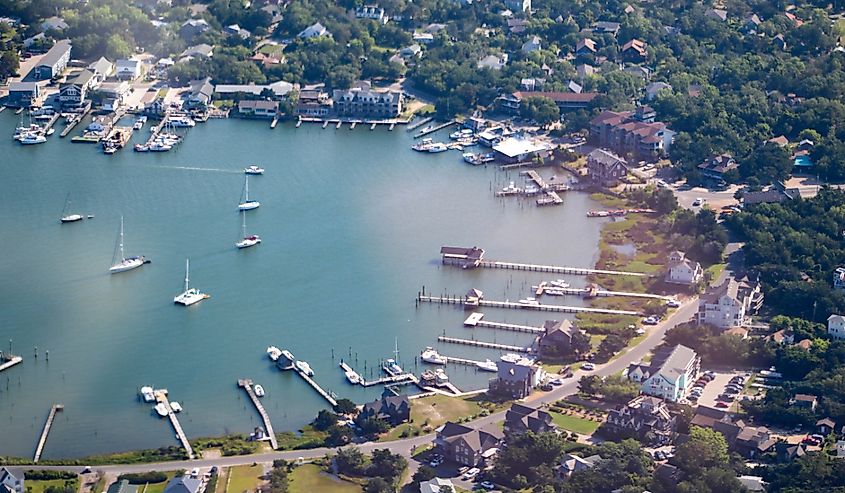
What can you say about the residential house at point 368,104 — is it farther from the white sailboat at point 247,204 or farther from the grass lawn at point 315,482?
the grass lawn at point 315,482

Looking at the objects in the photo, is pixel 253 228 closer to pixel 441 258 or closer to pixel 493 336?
pixel 441 258

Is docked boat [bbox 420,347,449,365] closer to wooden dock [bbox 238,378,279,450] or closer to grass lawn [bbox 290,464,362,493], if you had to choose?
wooden dock [bbox 238,378,279,450]

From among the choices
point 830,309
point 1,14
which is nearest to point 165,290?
point 830,309

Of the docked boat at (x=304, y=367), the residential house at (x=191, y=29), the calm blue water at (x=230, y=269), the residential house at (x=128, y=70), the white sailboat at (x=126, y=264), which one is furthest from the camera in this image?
the residential house at (x=191, y=29)

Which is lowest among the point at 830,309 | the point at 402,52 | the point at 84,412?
the point at 84,412

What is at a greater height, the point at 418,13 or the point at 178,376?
the point at 418,13

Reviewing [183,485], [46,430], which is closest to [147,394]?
[46,430]

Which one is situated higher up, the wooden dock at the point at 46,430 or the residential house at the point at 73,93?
the residential house at the point at 73,93

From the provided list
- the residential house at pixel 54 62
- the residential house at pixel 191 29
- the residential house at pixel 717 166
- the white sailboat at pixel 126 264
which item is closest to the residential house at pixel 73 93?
the residential house at pixel 54 62
